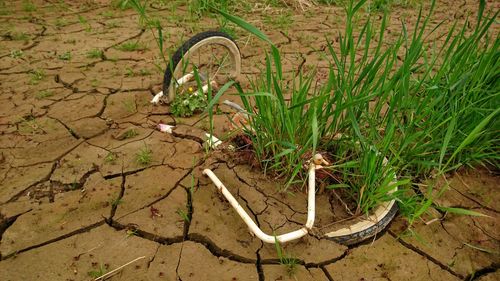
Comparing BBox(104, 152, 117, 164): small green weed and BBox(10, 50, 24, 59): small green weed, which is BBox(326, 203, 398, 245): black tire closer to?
BBox(104, 152, 117, 164): small green weed

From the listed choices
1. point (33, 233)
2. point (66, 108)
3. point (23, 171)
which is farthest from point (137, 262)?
point (66, 108)

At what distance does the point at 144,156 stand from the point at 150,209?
1.10 feet

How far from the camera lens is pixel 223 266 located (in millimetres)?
1299

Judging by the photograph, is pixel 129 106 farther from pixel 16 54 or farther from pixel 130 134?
pixel 16 54

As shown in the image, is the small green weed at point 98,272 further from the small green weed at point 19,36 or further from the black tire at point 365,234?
the small green weed at point 19,36

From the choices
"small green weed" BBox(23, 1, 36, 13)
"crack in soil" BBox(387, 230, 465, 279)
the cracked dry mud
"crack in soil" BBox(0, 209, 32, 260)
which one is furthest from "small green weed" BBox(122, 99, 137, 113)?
"small green weed" BBox(23, 1, 36, 13)

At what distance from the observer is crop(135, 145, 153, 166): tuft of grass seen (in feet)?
5.62

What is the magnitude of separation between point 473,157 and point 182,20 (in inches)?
109

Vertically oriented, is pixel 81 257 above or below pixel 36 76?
below

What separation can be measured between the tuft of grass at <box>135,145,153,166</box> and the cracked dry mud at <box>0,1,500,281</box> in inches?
0.9

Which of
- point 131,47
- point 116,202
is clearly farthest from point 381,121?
point 131,47

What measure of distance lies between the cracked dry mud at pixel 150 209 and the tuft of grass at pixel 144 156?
0.08 feet

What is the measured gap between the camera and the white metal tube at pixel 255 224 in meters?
1.25

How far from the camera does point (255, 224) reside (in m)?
1.31
